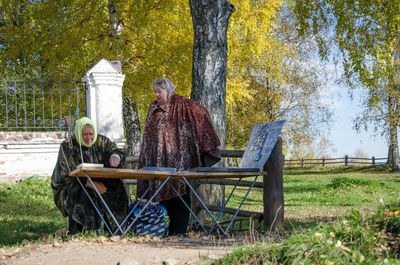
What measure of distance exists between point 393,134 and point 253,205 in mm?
22080

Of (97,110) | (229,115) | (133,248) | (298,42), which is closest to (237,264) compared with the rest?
(133,248)

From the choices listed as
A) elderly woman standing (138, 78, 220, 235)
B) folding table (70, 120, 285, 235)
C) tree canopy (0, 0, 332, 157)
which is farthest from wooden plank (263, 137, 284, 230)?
tree canopy (0, 0, 332, 157)

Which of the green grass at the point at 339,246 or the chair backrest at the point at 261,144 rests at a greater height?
the chair backrest at the point at 261,144

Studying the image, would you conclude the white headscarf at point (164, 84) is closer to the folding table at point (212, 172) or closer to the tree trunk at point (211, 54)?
the folding table at point (212, 172)

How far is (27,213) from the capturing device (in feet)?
40.8

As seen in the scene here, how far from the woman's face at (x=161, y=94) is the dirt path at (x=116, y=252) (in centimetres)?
178

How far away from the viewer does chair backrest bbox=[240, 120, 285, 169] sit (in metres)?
7.91

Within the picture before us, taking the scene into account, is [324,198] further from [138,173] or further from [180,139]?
[138,173]

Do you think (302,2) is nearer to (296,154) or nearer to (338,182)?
(338,182)

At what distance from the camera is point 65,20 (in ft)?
66.0

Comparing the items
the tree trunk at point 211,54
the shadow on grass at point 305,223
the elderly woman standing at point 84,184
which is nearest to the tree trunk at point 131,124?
the tree trunk at point 211,54

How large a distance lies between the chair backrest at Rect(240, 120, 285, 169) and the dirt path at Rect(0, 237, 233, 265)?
138cm

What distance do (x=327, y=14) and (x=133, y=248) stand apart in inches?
464

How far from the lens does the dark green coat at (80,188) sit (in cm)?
809
